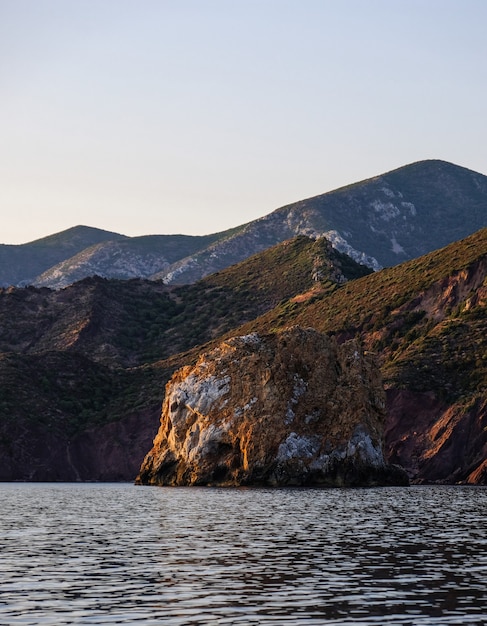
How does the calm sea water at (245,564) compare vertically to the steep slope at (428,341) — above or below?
below

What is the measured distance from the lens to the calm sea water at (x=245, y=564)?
3073cm

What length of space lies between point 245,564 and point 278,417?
221 feet

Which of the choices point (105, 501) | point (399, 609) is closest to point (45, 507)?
point (105, 501)

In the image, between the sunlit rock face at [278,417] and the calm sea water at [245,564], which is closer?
the calm sea water at [245,564]

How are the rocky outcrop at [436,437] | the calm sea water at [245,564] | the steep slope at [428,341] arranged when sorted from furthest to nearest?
the steep slope at [428,341]
the rocky outcrop at [436,437]
the calm sea water at [245,564]

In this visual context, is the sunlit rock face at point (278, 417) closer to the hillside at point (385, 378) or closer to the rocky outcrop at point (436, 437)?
the rocky outcrop at point (436, 437)

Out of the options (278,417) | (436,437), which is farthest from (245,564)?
(436,437)

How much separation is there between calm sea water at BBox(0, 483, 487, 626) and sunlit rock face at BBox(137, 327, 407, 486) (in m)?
30.9

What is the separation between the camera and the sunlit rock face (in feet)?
349

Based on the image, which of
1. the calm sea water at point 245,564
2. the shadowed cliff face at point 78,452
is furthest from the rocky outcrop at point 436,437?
the calm sea water at point 245,564

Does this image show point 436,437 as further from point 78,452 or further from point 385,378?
point 78,452

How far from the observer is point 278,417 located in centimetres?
10844

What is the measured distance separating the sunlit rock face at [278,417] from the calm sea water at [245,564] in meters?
30.9

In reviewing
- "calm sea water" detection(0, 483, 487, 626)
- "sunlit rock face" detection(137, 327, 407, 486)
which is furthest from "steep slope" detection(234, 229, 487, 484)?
"calm sea water" detection(0, 483, 487, 626)
